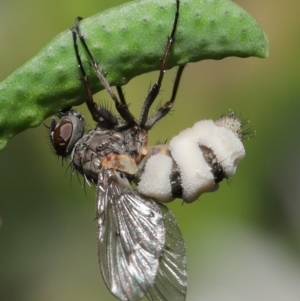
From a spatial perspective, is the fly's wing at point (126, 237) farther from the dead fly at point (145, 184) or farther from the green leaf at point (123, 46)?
the green leaf at point (123, 46)

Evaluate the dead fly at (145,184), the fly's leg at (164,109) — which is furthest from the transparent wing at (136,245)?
the fly's leg at (164,109)

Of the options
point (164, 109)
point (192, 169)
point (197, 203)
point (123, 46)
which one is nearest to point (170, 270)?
point (192, 169)

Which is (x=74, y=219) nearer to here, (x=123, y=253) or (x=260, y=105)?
(x=260, y=105)

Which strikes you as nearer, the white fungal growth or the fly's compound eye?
the white fungal growth

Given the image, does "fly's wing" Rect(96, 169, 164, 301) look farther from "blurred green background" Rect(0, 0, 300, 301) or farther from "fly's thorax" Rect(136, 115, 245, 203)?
"blurred green background" Rect(0, 0, 300, 301)

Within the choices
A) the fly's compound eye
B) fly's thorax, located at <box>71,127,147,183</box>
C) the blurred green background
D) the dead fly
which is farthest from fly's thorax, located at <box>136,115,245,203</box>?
the blurred green background

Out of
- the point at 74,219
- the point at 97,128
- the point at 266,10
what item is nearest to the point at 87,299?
the point at 74,219

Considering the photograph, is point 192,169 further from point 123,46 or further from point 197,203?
point 197,203
